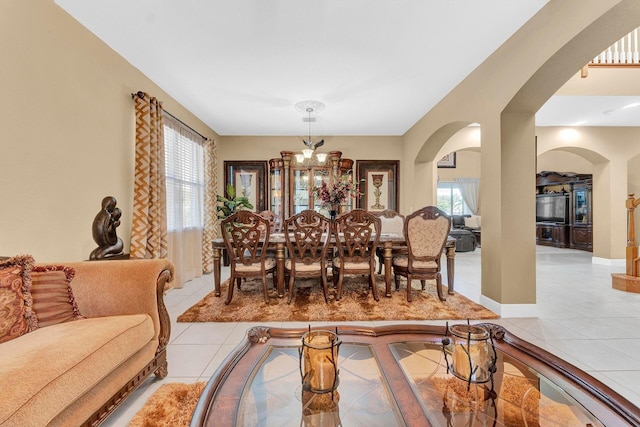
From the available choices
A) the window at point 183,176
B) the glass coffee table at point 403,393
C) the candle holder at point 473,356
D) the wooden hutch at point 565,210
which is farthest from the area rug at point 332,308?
the wooden hutch at point 565,210

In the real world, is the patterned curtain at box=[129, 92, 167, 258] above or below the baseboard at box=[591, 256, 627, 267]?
above

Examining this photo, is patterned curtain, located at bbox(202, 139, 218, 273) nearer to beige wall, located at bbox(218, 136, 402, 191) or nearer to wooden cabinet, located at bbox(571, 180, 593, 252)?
beige wall, located at bbox(218, 136, 402, 191)

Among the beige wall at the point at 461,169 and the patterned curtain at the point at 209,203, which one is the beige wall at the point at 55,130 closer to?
the patterned curtain at the point at 209,203

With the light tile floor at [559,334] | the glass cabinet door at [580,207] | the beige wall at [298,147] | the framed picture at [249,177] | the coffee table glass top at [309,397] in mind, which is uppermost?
the beige wall at [298,147]

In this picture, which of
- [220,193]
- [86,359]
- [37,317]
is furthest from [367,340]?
[220,193]

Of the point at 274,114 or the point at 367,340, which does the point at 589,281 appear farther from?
the point at 274,114

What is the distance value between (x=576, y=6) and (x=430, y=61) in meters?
1.20

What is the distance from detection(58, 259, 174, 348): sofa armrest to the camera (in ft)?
5.24

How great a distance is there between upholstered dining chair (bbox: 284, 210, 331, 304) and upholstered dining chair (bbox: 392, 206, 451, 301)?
931mm

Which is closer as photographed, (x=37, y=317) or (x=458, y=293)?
(x=37, y=317)

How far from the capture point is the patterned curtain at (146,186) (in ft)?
9.62

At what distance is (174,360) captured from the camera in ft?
6.40

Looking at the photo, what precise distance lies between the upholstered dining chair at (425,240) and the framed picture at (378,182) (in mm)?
2721

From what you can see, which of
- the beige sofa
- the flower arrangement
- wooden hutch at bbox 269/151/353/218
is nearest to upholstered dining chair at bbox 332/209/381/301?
the flower arrangement
